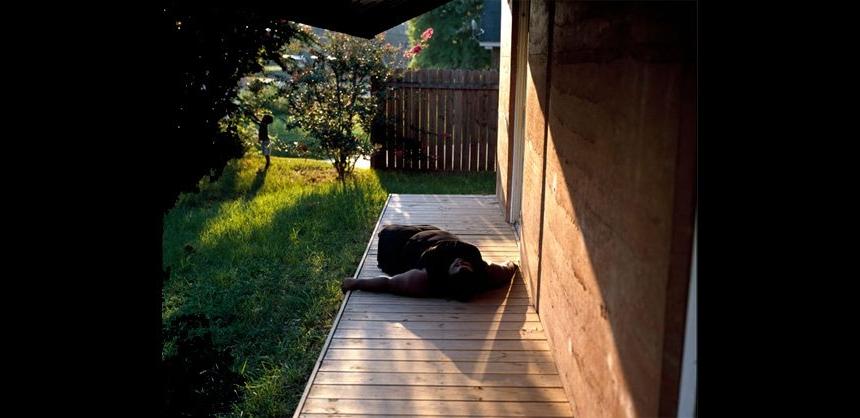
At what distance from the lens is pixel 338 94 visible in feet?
35.2

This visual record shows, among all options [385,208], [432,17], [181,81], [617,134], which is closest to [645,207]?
[617,134]

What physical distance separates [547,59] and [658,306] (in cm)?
263

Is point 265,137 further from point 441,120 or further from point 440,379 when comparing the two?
point 440,379

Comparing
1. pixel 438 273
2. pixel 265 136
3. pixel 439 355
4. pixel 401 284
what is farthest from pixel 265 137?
pixel 439 355

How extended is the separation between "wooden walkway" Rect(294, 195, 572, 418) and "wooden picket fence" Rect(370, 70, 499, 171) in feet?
21.3

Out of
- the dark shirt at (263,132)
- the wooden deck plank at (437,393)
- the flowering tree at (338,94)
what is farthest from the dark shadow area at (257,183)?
the wooden deck plank at (437,393)

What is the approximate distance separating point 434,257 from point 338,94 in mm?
6384

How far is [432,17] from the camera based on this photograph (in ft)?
80.1

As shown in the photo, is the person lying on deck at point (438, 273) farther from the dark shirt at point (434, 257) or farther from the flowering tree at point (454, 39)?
the flowering tree at point (454, 39)

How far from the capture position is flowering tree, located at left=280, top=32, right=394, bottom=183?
410 inches

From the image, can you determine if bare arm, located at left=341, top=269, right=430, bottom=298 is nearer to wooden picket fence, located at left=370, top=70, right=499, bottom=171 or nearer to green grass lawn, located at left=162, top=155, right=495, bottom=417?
green grass lawn, located at left=162, top=155, right=495, bottom=417

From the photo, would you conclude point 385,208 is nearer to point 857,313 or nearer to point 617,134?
point 617,134

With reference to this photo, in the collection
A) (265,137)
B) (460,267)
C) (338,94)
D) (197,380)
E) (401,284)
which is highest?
(338,94)

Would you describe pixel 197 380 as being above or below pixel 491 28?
below
